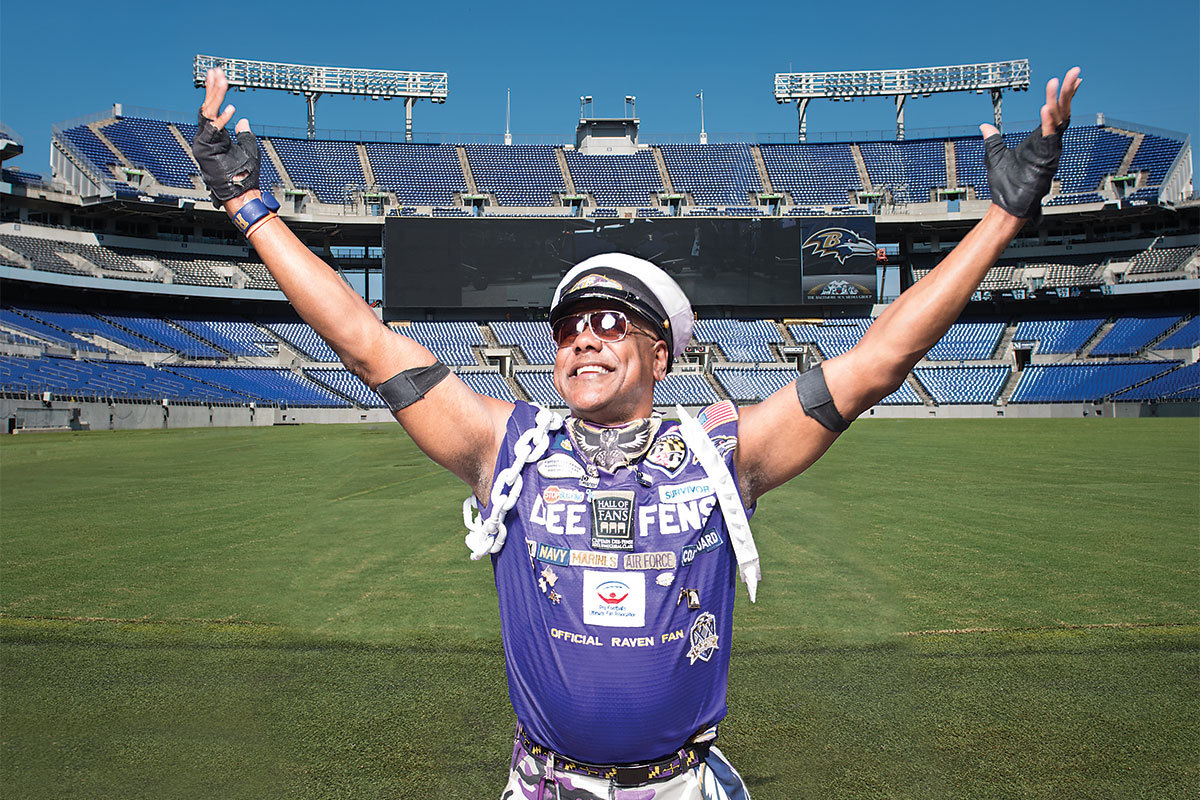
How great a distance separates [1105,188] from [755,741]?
60140 millimetres

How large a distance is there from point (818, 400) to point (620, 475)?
1.91 feet

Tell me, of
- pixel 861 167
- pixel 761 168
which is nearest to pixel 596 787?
pixel 761 168

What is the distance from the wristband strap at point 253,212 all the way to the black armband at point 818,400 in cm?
158

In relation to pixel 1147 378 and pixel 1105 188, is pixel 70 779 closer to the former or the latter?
pixel 1147 378

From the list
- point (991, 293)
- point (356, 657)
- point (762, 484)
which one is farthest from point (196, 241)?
point (762, 484)

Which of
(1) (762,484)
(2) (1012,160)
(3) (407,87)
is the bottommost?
(1) (762,484)

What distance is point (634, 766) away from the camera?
2213 millimetres

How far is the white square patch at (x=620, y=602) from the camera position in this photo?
2.16m

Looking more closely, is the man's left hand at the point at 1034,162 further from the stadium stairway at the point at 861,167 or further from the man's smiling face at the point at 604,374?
the stadium stairway at the point at 861,167

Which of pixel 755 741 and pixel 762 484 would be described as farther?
pixel 755 741

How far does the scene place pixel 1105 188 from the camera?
53438 mm

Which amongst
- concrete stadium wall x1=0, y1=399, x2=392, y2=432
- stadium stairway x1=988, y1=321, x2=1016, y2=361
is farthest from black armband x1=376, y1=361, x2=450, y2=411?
stadium stairway x1=988, y1=321, x2=1016, y2=361

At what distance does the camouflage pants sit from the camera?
218cm

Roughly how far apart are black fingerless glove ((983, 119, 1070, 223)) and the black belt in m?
1.66
